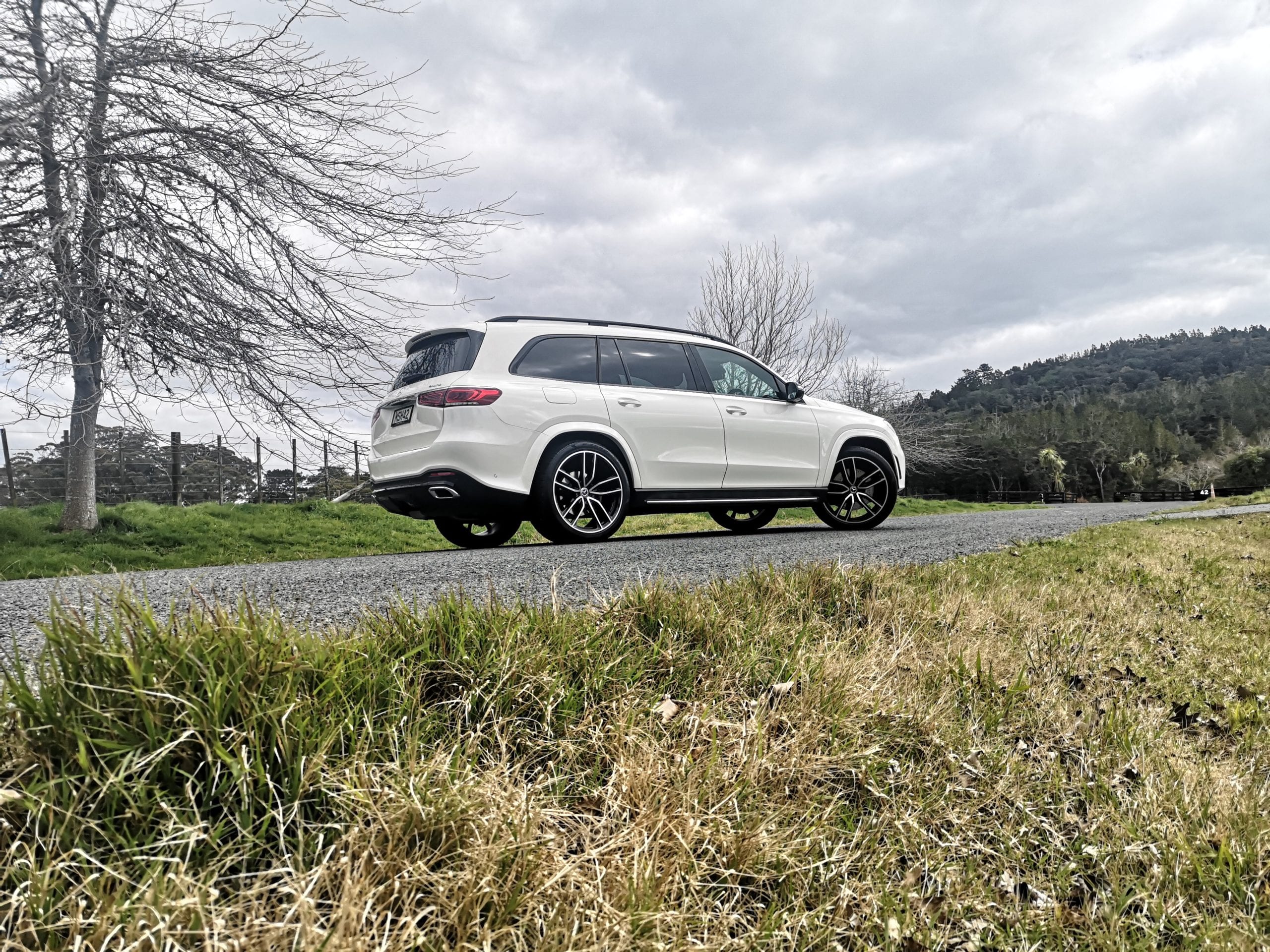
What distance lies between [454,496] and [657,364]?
2430 mm

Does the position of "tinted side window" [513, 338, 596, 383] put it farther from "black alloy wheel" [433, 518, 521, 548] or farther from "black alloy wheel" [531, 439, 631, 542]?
"black alloy wheel" [433, 518, 521, 548]

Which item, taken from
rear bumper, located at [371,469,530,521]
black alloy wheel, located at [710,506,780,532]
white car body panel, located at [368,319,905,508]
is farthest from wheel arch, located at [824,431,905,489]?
rear bumper, located at [371,469,530,521]

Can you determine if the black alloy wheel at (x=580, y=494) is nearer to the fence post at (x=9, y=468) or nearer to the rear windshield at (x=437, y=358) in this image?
the rear windshield at (x=437, y=358)

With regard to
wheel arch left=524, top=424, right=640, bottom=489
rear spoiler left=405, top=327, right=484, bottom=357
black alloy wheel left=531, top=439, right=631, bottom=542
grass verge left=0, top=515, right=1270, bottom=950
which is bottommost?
grass verge left=0, top=515, right=1270, bottom=950

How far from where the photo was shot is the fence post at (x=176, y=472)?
15.7 meters

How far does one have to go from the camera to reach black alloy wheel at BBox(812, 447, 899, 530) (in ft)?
27.3

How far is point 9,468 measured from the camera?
15.7 metres

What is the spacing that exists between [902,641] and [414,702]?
6.72ft

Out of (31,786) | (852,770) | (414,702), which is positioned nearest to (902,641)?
(852,770)

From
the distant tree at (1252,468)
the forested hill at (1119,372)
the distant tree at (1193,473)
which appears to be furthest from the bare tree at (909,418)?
the forested hill at (1119,372)

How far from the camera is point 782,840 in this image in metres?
1.80

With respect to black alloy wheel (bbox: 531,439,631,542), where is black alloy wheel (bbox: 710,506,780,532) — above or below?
below

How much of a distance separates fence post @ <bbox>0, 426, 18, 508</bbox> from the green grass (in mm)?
4283

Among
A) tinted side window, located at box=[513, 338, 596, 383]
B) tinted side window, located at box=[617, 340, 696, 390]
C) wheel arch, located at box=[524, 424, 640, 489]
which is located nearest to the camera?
wheel arch, located at box=[524, 424, 640, 489]
